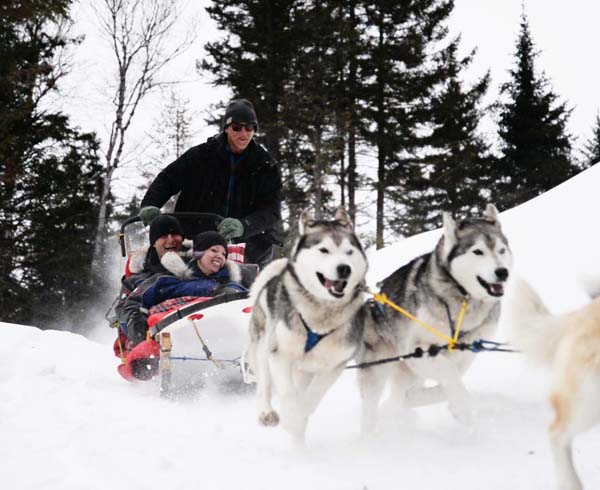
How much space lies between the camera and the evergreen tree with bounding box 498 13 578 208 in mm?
18875

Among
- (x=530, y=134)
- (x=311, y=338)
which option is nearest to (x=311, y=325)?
(x=311, y=338)

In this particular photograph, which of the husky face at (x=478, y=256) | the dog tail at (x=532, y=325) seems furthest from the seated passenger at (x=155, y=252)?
the dog tail at (x=532, y=325)

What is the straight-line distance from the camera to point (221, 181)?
201 inches

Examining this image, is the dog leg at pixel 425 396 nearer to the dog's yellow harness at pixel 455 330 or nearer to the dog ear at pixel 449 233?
the dog's yellow harness at pixel 455 330

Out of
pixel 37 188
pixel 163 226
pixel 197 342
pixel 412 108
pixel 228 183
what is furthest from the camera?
pixel 412 108

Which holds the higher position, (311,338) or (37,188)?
(37,188)

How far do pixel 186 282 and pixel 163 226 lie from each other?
1.82 ft

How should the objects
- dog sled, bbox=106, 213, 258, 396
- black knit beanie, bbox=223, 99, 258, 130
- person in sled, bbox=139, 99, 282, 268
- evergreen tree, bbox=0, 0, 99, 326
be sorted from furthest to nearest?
evergreen tree, bbox=0, 0, 99, 326 < person in sled, bbox=139, 99, 282, 268 < black knit beanie, bbox=223, 99, 258, 130 < dog sled, bbox=106, 213, 258, 396

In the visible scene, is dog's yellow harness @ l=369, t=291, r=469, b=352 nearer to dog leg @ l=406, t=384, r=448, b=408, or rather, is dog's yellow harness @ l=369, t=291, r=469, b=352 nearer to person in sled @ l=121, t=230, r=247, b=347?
dog leg @ l=406, t=384, r=448, b=408

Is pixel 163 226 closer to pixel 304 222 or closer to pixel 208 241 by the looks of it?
pixel 208 241

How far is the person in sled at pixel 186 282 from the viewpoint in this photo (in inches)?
163

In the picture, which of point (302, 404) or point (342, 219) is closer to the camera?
point (302, 404)

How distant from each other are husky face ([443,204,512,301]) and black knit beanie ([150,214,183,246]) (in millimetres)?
2380

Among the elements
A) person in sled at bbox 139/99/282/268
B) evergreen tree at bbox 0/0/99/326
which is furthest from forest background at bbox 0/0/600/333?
person in sled at bbox 139/99/282/268
